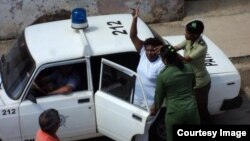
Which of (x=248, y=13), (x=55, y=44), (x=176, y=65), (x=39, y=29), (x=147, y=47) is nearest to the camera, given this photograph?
(x=176, y=65)

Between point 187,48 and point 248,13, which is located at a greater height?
point 187,48

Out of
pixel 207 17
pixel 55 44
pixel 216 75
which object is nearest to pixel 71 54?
pixel 55 44

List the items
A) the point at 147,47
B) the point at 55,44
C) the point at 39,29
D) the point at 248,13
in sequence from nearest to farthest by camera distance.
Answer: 1. the point at 147,47
2. the point at 55,44
3. the point at 39,29
4. the point at 248,13

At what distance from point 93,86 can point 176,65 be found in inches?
49.2

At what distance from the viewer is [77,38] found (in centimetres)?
658

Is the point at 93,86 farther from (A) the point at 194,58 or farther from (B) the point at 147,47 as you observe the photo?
(A) the point at 194,58

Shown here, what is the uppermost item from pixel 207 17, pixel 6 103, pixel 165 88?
pixel 165 88

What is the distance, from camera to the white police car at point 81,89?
626 centimetres

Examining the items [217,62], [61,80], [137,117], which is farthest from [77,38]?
[217,62]

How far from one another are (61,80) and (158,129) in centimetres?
136

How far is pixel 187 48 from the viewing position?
21.2 feet

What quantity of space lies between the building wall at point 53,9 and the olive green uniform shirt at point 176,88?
16.8 ft

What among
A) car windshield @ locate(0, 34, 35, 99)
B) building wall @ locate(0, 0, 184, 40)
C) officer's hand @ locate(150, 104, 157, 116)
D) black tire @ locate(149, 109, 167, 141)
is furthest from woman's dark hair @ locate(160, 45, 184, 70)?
building wall @ locate(0, 0, 184, 40)

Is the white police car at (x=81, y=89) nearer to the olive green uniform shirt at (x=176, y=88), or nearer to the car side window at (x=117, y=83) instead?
the car side window at (x=117, y=83)
